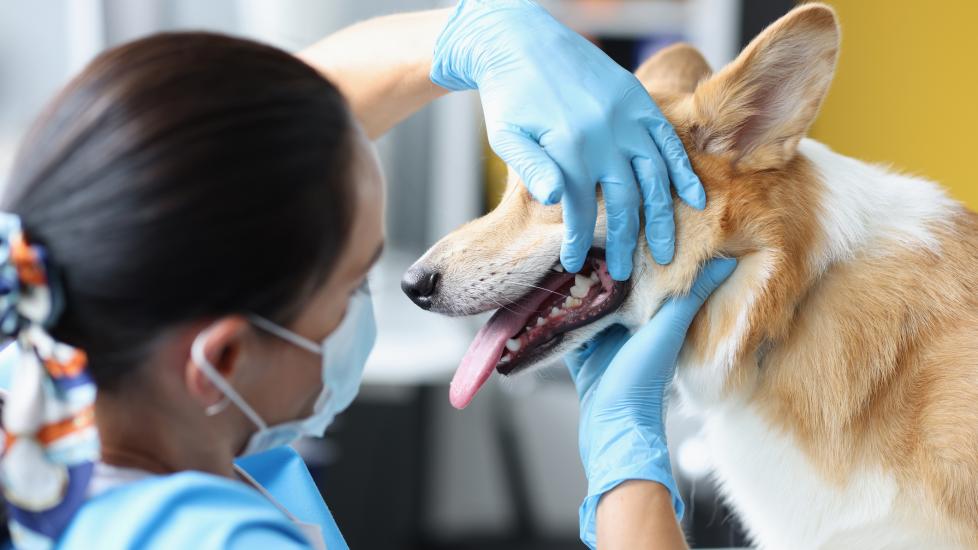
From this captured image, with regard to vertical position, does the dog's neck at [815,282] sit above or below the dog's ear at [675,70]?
below

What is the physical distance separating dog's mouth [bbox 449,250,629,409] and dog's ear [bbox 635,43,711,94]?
1.02 feet

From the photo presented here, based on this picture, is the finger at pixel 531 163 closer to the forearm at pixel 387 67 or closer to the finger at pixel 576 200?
the finger at pixel 576 200

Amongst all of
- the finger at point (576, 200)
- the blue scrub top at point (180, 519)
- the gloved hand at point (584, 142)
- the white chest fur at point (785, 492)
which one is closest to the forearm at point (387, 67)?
the gloved hand at point (584, 142)

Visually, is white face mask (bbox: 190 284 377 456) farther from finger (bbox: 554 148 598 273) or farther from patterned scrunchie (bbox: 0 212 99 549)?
finger (bbox: 554 148 598 273)

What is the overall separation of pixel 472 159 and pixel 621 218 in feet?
6.23

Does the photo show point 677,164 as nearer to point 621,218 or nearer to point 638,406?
point 621,218

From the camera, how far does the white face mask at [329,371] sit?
70 centimetres

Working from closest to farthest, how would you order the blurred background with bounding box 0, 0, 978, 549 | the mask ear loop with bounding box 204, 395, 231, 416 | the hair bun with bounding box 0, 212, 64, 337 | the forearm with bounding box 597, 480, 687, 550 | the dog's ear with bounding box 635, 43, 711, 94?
the hair bun with bounding box 0, 212, 64, 337 < the mask ear loop with bounding box 204, 395, 231, 416 < the forearm with bounding box 597, 480, 687, 550 < the dog's ear with bounding box 635, 43, 711, 94 < the blurred background with bounding box 0, 0, 978, 549

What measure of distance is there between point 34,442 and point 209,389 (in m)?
0.12

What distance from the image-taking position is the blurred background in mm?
2496

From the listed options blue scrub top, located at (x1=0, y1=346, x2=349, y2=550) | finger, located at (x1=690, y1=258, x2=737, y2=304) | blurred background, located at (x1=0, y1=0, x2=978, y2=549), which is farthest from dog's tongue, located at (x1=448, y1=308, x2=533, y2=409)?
blurred background, located at (x1=0, y1=0, x2=978, y2=549)

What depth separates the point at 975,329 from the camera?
0.93 meters

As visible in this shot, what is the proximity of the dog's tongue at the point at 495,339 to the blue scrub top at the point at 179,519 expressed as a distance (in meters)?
0.44

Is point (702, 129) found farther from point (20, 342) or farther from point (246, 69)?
point (20, 342)
